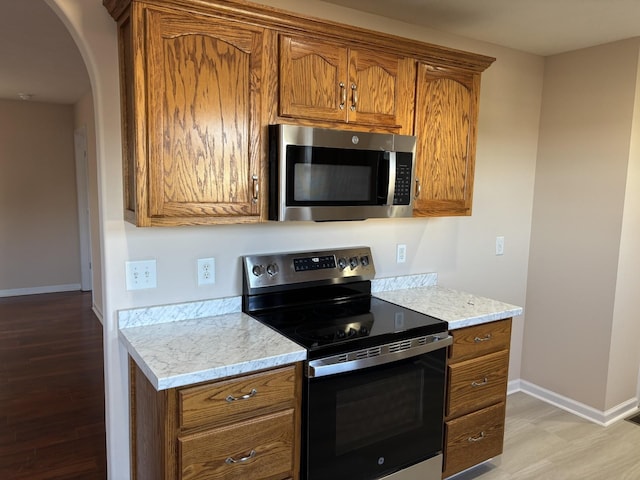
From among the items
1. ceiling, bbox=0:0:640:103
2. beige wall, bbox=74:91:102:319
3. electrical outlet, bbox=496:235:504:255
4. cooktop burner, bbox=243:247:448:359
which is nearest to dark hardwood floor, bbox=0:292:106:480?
beige wall, bbox=74:91:102:319

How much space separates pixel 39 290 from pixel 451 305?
5.67 m

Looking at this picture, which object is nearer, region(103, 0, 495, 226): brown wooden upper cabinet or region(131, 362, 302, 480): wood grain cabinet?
region(131, 362, 302, 480): wood grain cabinet

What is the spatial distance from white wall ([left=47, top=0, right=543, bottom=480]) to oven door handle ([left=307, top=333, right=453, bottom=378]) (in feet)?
2.11

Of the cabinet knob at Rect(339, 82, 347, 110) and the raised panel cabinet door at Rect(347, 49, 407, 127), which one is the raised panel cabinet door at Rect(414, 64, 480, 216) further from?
the cabinet knob at Rect(339, 82, 347, 110)

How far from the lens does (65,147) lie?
6219 millimetres

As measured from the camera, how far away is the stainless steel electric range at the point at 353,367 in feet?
6.08

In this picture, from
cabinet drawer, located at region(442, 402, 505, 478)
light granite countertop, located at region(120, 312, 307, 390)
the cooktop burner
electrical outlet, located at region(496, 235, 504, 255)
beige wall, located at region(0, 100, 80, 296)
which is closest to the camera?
light granite countertop, located at region(120, 312, 307, 390)

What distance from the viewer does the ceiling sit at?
A: 231 cm

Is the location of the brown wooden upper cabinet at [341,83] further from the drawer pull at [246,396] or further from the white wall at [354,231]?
the drawer pull at [246,396]

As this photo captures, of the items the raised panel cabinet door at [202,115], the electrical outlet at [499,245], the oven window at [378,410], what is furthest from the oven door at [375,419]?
the electrical outlet at [499,245]

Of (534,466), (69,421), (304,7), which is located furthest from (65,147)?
(534,466)

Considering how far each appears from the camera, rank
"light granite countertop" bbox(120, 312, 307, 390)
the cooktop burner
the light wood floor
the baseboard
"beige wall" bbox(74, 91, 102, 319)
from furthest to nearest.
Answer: the baseboard
"beige wall" bbox(74, 91, 102, 319)
the light wood floor
the cooktop burner
"light granite countertop" bbox(120, 312, 307, 390)

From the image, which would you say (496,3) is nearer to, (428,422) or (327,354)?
(327,354)

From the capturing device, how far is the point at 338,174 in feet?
6.84
